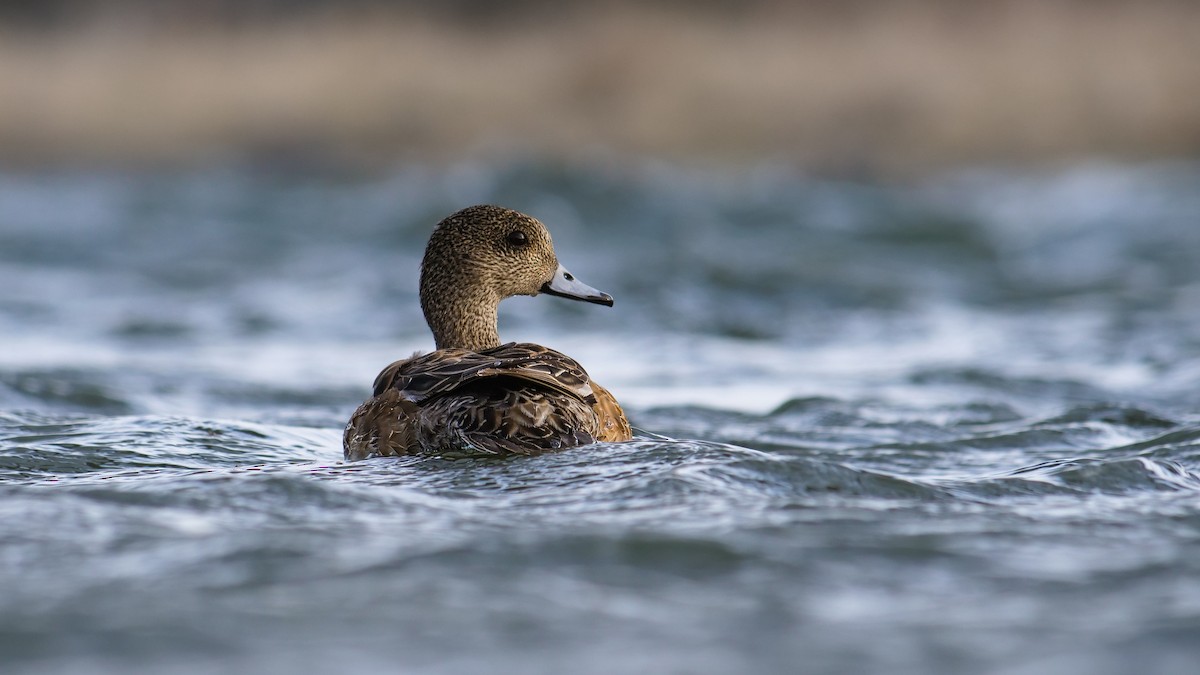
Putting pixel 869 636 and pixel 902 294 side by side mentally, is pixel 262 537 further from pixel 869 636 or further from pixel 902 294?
pixel 902 294

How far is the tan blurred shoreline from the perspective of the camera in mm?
20422

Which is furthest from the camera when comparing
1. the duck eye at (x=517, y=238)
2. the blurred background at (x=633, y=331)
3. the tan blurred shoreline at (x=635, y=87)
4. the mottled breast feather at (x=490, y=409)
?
the tan blurred shoreline at (x=635, y=87)

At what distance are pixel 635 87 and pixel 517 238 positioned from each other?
1484cm

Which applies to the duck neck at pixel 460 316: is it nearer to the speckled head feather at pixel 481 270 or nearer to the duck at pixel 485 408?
the speckled head feather at pixel 481 270

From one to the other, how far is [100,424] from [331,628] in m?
3.39

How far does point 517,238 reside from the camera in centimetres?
655

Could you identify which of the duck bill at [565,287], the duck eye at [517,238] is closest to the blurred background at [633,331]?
the duck bill at [565,287]

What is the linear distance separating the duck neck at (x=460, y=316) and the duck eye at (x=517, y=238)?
25cm

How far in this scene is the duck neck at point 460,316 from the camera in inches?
260

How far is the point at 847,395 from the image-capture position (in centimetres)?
816

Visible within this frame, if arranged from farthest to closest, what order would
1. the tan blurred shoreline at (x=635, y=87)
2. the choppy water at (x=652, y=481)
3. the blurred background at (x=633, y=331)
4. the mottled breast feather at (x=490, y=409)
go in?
1. the tan blurred shoreline at (x=635, y=87)
2. the mottled breast feather at (x=490, y=409)
3. the blurred background at (x=633, y=331)
4. the choppy water at (x=652, y=481)

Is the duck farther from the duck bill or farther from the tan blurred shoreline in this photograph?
the tan blurred shoreline

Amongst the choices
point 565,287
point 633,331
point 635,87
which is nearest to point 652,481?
point 565,287

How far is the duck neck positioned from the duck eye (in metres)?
0.25
